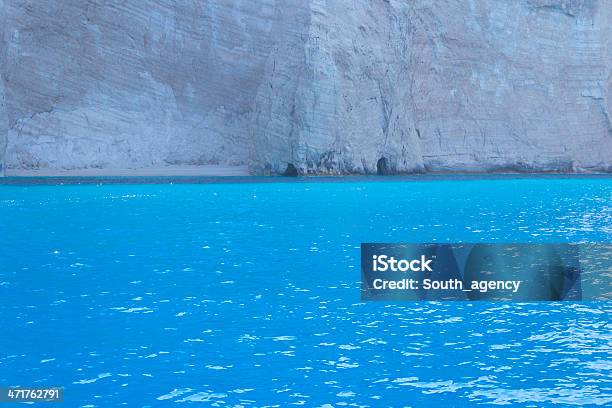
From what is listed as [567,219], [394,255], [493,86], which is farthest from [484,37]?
[394,255]

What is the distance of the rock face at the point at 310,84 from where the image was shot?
108 ft

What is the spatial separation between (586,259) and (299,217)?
277 inches

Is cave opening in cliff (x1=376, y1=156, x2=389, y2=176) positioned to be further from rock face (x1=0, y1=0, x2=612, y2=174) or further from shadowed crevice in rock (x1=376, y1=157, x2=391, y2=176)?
rock face (x1=0, y1=0, x2=612, y2=174)

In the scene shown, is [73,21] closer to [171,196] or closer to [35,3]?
[35,3]

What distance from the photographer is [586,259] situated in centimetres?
909

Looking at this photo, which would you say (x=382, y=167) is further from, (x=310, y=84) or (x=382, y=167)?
(x=310, y=84)

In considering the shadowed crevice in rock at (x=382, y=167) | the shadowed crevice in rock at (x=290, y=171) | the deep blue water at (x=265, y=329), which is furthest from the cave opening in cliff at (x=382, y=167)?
the deep blue water at (x=265, y=329)

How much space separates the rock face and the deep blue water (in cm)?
2142

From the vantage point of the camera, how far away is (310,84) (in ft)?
105

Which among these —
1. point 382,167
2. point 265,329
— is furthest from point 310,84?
point 265,329

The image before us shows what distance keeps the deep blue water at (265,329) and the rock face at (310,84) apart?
70.3ft

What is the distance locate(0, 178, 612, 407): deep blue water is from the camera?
445cm

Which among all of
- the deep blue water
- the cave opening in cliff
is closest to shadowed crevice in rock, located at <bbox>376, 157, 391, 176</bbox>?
the cave opening in cliff

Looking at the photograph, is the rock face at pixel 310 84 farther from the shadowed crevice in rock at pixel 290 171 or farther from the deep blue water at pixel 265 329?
the deep blue water at pixel 265 329
